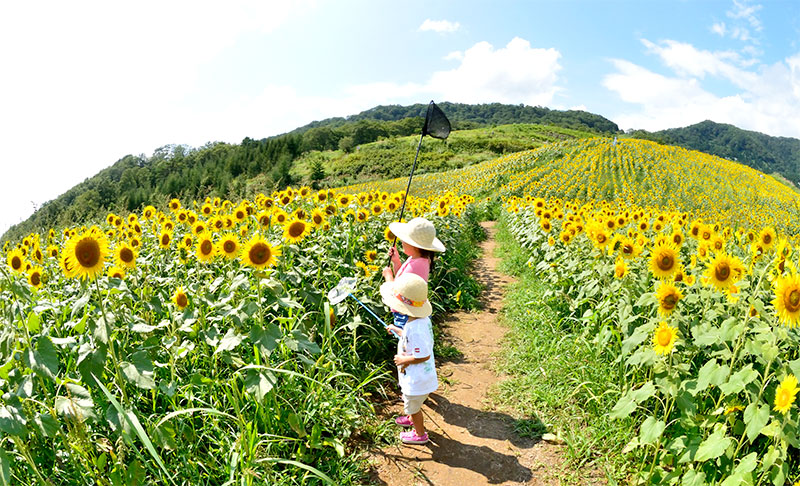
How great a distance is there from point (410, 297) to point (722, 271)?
207cm

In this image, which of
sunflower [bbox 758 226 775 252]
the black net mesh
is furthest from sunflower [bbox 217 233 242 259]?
sunflower [bbox 758 226 775 252]

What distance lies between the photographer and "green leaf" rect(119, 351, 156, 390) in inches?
84.3

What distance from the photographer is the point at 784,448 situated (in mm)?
2041

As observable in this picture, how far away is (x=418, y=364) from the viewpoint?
320cm

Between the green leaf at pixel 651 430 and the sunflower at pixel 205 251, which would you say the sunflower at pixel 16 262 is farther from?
the green leaf at pixel 651 430

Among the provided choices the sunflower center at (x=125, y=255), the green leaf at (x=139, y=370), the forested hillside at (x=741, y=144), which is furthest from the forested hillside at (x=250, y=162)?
the forested hillside at (x=741, y=144)

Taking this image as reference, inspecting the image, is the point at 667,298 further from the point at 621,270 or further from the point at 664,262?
the point at 621,270

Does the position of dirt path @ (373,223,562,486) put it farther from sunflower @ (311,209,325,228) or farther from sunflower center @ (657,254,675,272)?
sunflower @ (311,209,325,228)

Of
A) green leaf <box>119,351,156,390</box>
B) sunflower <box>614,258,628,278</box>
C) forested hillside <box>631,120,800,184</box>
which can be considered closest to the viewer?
green leaf <box>119,351,156,390</box>

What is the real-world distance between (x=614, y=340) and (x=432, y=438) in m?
1.91

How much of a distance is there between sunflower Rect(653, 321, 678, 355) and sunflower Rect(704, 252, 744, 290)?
28.0 inches

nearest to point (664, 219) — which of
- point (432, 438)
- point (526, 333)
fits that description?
point (526, 333)

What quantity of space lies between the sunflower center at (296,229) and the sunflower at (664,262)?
268 centimetres

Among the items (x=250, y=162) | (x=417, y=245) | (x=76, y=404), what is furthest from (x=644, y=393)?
(x=250, y=162)
